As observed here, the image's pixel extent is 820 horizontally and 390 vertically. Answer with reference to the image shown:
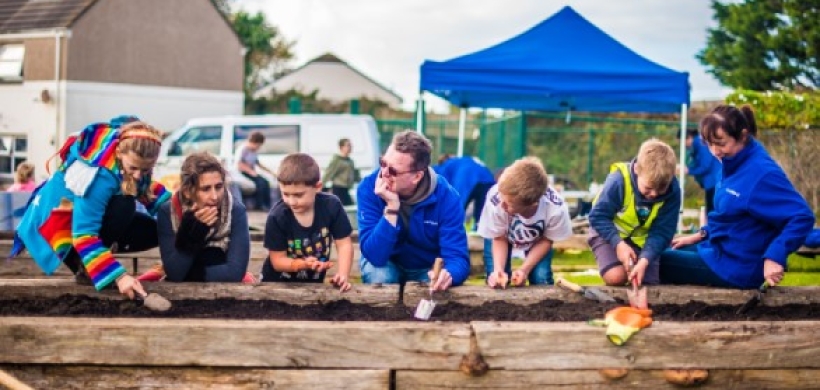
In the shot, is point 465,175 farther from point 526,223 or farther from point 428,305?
point 428,305

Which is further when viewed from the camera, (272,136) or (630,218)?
(272,136)

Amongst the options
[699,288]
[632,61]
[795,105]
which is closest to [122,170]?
[699,288]

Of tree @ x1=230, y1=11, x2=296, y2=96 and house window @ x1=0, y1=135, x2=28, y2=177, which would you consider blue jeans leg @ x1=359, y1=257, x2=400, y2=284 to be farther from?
tree @ x1=230, y1=11, x2=296, y2=96

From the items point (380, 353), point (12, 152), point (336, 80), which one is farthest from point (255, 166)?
point (336, 80)

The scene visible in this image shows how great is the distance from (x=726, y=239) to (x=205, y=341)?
3014 millimetres

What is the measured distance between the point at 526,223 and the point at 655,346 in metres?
1.76

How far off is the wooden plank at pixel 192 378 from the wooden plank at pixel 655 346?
1.71 ft

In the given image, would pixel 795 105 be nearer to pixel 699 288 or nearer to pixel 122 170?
pixel 699 288

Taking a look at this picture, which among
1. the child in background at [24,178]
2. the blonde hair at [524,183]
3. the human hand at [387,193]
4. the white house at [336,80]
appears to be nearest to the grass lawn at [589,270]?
the blonde hair at [524,183]

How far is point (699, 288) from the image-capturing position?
576cm

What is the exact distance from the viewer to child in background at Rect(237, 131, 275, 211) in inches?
687

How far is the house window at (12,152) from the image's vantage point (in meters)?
31.0

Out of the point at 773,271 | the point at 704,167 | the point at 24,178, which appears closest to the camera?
the point at 773,271

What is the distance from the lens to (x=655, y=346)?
4504 millimetres
